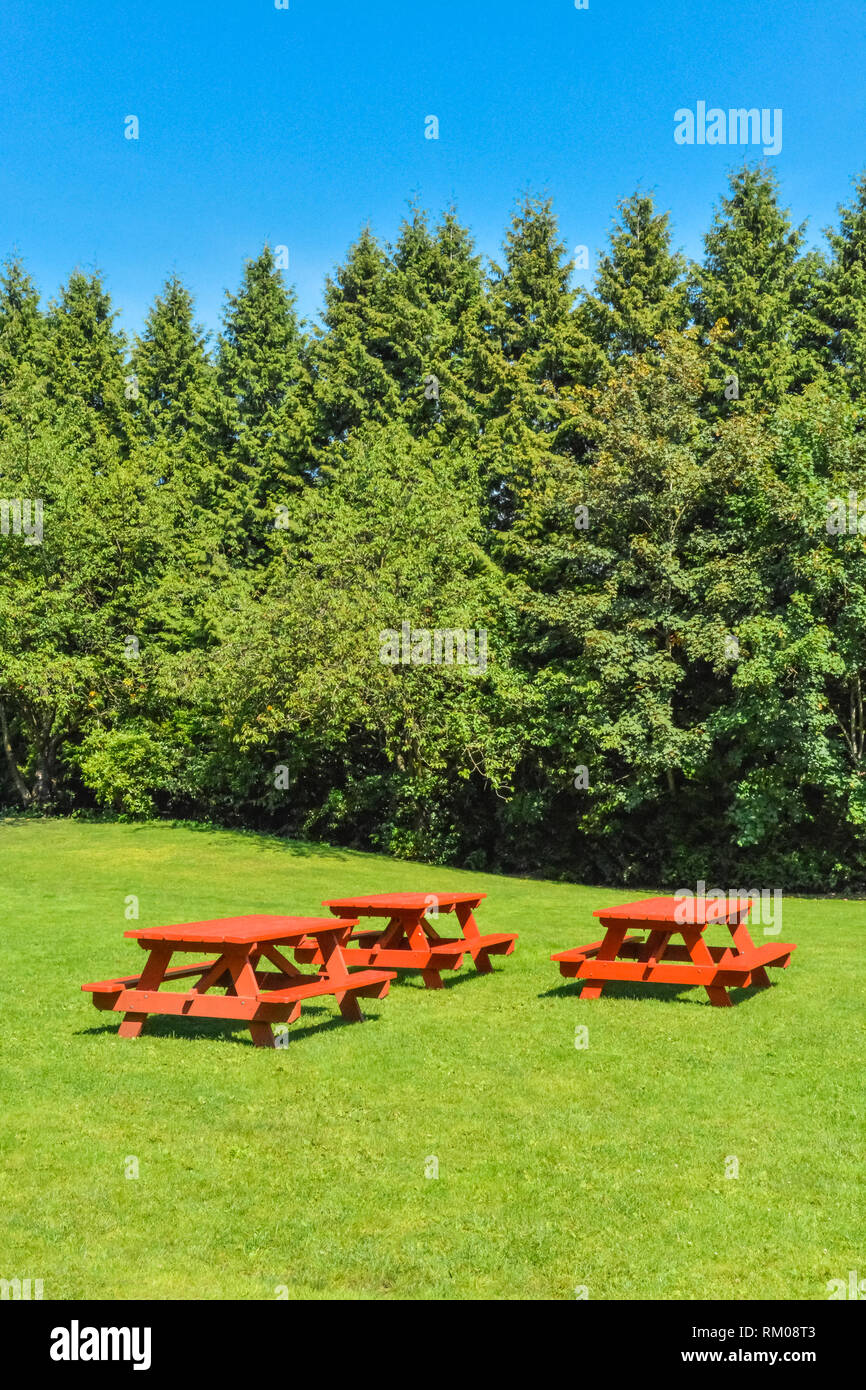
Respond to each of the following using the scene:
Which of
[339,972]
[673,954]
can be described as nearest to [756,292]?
[673,954]

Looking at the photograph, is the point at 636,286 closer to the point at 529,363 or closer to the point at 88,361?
the point at 529,363

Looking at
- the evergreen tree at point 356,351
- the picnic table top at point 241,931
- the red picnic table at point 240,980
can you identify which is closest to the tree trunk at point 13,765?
the evergreen tree at point 356,351

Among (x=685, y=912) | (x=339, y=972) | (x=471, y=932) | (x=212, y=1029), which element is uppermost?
(x=685, y=912)

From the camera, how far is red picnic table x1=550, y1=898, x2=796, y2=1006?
398 inches

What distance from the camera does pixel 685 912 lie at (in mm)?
10203

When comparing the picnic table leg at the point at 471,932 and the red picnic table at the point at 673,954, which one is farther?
the picnic table leg at the point at 471,932

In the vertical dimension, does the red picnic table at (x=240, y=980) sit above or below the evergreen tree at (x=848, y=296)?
below

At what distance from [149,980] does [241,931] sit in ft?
2.83

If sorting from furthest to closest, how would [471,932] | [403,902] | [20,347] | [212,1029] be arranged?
[20,347] → [471,932] → [403,902] → [212,1029]

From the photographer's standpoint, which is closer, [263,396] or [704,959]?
[704,959]

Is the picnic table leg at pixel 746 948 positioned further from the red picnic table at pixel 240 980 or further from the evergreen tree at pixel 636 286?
the evergreen tree at pixel 636 286

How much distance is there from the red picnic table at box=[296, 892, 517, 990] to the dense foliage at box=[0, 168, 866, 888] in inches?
508

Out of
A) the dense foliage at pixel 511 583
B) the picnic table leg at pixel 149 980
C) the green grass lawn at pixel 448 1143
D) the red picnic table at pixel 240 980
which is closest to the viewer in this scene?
the green grass lawn at pixel 448 1143

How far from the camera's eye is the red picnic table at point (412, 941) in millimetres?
10977
